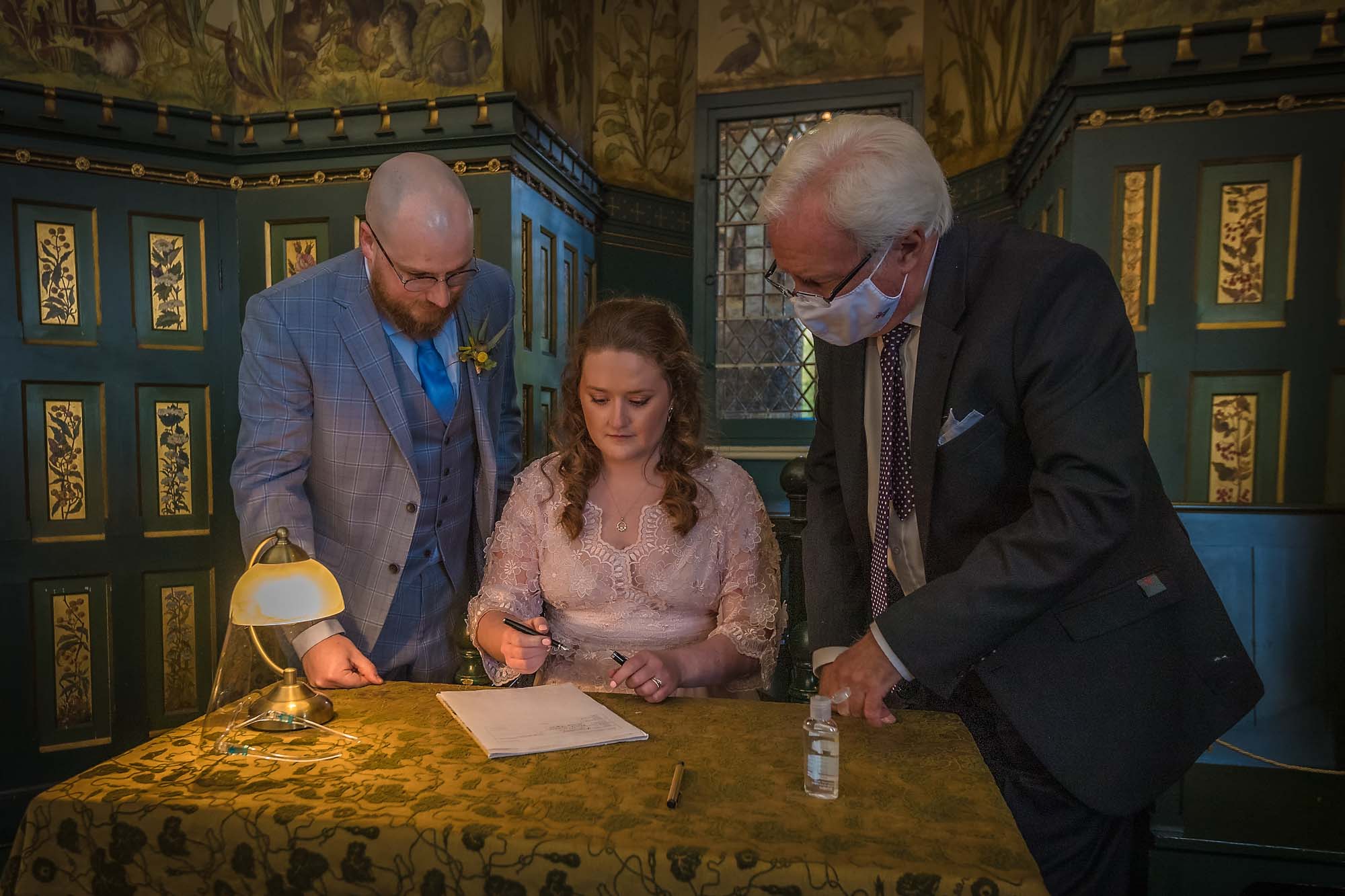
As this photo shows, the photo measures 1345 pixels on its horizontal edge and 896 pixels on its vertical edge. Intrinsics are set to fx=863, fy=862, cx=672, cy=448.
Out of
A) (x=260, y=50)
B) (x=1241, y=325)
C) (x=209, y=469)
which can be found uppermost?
(x=260, y=50)

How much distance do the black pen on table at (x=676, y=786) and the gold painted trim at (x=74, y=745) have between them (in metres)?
3.94

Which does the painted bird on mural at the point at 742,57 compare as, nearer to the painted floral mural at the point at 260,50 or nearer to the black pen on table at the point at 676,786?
the painted floral mural at the point at 260,50

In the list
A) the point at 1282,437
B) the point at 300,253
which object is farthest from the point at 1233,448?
the point at 300,253

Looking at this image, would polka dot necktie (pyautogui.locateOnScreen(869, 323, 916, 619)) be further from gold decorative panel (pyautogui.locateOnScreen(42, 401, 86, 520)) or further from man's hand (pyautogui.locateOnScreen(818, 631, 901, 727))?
gold decorative panel (pyautogui.locateOnScreen(42, 401, 86, 520))

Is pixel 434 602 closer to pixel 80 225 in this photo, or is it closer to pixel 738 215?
pixel 80 225

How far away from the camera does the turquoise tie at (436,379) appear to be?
2566 millimetres

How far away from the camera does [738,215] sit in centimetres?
562

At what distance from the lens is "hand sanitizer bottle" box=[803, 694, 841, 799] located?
1.30m

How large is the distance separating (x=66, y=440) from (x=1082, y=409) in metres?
4.34

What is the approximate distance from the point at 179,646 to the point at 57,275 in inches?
73.1

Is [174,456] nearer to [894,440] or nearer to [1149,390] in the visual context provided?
[894,440]

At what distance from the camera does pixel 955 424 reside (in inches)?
67.0

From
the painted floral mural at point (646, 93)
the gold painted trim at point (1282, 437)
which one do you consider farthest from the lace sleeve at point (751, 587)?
the painted floral mural at point (646, 93)

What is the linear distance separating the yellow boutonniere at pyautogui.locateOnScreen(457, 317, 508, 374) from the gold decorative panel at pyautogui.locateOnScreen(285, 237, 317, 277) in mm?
2126
